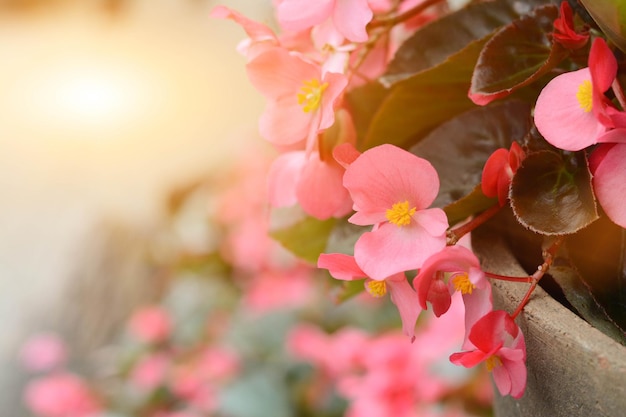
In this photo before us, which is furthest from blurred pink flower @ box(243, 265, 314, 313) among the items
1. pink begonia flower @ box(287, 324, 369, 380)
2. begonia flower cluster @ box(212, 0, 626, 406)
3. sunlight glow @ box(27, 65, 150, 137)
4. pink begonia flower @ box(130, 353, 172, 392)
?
begonia flower cluster @ box(212, 0, 626, 406)

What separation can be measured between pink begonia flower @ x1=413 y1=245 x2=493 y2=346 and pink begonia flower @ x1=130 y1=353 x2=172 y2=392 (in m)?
1.01

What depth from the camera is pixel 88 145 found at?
5.70 feet

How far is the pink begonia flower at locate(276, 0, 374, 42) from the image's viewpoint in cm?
29

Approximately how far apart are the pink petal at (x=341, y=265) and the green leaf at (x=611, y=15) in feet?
0.39

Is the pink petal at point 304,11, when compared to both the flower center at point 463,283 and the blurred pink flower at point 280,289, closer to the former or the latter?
the flower center at point 463,283

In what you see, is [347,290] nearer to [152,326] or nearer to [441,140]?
[441,140]

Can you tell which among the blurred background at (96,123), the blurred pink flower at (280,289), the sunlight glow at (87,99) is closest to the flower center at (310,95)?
the blurred pink flower at (280,289)

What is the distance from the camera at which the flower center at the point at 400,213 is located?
0.26 m

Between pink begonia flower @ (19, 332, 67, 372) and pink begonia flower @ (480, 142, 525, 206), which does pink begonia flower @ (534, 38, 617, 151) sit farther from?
pink begonia flower @ (19, 332, 67, 372)

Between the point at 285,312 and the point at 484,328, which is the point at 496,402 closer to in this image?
the point at 484,328

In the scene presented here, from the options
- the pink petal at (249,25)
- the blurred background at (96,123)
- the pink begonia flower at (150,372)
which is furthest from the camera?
the blurred background at (96,123)

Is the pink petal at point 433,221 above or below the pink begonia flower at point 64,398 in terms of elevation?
above

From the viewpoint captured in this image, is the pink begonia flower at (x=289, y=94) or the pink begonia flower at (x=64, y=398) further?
the pink begonia flower at (x=64, y=398)

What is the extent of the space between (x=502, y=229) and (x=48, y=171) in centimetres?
156
